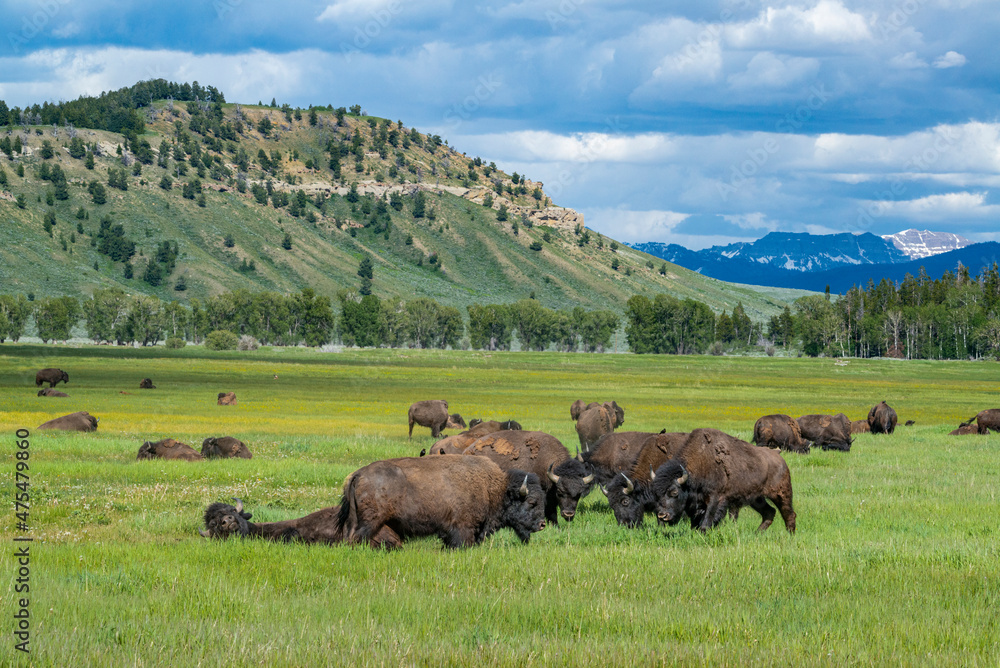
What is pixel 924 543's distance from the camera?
1270cm

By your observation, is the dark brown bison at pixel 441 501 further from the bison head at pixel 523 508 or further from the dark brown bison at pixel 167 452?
the dark brown bison at pixel 167 452

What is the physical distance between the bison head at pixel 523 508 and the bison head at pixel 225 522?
4165 millimetres

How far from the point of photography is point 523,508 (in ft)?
42.4

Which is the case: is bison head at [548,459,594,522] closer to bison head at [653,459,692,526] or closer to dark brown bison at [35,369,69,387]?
bison head at [653,459,692,526]

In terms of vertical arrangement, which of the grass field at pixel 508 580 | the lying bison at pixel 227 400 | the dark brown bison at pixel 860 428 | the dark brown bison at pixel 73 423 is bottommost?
the dark brown bison at pixel 860 428

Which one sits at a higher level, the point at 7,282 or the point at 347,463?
the point at 7,282

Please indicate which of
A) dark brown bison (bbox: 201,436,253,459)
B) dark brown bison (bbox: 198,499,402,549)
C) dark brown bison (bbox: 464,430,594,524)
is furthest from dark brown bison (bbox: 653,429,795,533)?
dark brown bison (bbox: 201,436,253,459)

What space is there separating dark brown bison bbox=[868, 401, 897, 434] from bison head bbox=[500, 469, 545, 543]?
31.4 meters

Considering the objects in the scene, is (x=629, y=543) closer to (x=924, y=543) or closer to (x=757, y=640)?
(x=924, y=543)

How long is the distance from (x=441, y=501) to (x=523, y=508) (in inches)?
64.1

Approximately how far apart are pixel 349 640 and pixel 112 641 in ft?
6.93

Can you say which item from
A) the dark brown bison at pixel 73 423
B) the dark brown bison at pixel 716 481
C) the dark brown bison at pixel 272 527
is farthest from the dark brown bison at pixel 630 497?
the dark brown bison at pixel 73 423

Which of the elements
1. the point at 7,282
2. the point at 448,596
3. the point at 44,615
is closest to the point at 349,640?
the point at 448,596

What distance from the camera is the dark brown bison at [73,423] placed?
33.5 meters
